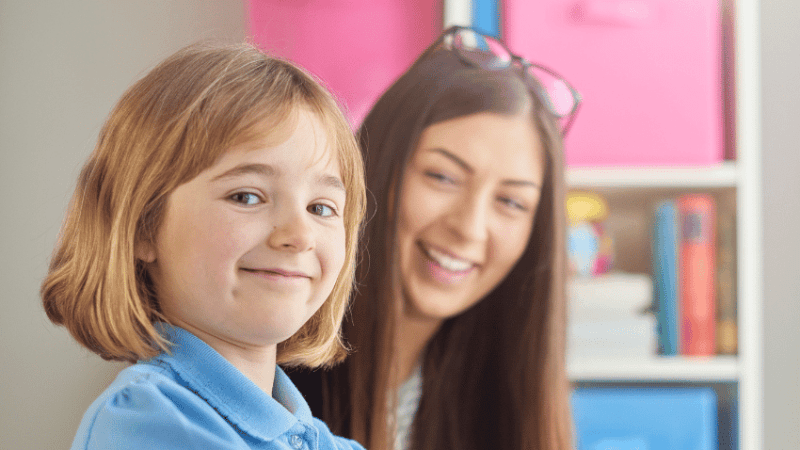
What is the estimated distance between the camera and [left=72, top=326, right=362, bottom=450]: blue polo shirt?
0.43 m

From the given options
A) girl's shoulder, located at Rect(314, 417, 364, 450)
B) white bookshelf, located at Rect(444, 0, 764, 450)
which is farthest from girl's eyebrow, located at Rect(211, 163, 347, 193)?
white bookshelf, located at Rect(444, 0, 764, 450)

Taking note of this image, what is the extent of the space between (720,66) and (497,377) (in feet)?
2.50

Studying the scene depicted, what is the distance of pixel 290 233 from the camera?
1.61 feet

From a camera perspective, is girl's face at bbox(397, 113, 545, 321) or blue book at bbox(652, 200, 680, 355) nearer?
girl's face at bbox(397, 113, 545, 321)

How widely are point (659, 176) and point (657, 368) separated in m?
0.35

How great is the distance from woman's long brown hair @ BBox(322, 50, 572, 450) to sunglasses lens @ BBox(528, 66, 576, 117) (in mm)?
75

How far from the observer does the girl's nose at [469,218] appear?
90 cm

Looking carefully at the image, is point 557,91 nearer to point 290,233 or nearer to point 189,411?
point 290,233

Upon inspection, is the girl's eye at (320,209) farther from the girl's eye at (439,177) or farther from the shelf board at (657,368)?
the shelf board at (657,368)

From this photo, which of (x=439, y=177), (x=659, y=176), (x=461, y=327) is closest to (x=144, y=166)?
(x=439, y=177)

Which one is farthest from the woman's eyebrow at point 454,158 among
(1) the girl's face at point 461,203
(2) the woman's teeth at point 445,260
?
(2) the woman's teeth at point 445,260

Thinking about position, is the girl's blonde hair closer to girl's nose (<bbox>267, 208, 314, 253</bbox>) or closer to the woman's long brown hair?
girl's nose (<bbox>267, 208, 314, 253</bbox>)

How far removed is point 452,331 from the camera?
3.23ft

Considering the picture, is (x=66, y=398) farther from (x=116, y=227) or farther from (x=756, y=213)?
(x=756, y=213)
